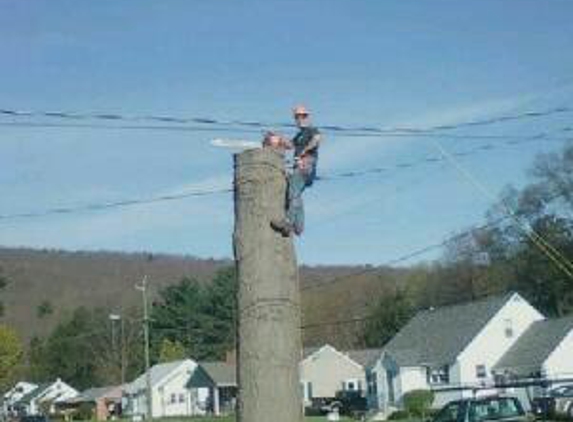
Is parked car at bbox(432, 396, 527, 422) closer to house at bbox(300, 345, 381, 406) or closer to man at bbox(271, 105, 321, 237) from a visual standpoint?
man at bbox(271, 105, 321, 237)

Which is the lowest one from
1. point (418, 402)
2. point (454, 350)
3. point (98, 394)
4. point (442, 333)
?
point (418, 402)

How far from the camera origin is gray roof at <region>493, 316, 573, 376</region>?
2645 inches

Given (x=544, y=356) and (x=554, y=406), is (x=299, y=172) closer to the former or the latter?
(x=554, y=406)

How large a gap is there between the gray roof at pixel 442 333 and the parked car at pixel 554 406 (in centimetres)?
2923

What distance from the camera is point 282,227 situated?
3.94 metres

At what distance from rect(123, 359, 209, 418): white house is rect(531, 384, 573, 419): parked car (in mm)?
70236

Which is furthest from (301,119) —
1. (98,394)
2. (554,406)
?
(98,394)

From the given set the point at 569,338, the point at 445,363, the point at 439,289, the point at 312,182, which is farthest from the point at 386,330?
the point at 312,182

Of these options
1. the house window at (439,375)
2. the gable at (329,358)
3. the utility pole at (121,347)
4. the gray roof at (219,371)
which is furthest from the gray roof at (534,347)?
the utility pole at (121,347)

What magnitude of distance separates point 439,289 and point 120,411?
40.5 meters

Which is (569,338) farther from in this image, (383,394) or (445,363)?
(383,394)

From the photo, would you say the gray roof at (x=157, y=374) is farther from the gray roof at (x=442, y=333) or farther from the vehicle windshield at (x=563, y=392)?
the vehicle windshield at (x=563, y=392)

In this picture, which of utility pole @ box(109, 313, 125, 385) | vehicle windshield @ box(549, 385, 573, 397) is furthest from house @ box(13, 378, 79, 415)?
vehicle windshield @ box(549, 385, 573, 397)

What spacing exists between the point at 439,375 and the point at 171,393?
45.6 m
